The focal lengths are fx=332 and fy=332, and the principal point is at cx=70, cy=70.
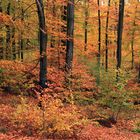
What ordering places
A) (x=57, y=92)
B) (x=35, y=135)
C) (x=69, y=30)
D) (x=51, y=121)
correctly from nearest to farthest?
1. (x=35, y=135)
2. (x=51, y=121)
3. (x=57, y=92)
4. (x=69, y=30)

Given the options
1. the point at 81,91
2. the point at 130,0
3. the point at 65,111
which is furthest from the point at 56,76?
the point at 130,0

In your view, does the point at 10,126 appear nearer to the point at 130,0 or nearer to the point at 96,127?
the point at 96,127

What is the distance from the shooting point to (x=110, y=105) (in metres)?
17.4

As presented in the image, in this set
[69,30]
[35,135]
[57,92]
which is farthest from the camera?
[69,30]

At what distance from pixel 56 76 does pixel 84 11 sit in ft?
61.2

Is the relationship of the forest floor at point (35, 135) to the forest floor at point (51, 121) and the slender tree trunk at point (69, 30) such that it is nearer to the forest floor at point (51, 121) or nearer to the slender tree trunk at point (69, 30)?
the forest floor at point (51, 121)

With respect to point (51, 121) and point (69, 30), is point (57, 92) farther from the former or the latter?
point (51, 121)

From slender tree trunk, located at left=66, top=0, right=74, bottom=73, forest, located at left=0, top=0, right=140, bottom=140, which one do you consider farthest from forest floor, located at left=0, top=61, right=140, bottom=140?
slender tree trunk, located at left=66, top=0, right=74, bottom=73

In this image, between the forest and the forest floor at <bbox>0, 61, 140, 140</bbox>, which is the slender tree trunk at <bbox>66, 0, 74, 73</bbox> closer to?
the forest

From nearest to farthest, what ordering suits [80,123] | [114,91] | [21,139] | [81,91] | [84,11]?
1. [21,139]
2. [80,123]
3. [114,91]
4. [81,91]
5. [84,11]

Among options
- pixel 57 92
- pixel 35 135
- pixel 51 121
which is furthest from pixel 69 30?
pixel 35 135

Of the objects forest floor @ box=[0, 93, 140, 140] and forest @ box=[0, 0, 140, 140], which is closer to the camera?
forest floor @ box=[0, 93, 140, 140]

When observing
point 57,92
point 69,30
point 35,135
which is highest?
point 69,30

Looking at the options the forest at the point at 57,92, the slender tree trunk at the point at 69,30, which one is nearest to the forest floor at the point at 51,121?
the forest at the point at 57,92
